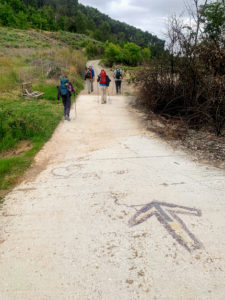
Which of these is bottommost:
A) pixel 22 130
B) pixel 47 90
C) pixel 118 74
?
pixel 22 130

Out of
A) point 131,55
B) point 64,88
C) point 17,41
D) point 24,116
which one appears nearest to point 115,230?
point 24,116

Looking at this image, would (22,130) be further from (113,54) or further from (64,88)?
(113,54)

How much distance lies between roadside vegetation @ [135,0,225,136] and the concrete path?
8.56 ft

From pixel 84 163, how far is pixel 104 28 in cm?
11202

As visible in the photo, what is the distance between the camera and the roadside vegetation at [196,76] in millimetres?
7468

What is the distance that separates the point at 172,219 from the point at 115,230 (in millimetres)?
949

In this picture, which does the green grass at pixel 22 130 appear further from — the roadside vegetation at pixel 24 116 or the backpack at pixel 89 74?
the backpack at pixel 89 74

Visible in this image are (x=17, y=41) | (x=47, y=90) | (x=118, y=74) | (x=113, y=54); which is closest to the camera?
(x=47, y=90)

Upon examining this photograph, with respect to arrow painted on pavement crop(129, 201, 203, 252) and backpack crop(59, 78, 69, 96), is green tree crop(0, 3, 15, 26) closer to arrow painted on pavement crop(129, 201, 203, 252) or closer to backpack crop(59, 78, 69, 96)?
backpack crop(59, 78, 69, 96)

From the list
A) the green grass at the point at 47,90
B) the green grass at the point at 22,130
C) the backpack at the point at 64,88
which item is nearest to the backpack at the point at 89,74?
the green grass at the point at 47,90

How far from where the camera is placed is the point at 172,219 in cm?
358

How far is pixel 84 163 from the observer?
18.6 feet

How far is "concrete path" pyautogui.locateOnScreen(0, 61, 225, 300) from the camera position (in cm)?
257

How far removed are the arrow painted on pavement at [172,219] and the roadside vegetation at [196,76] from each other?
4.24 m
